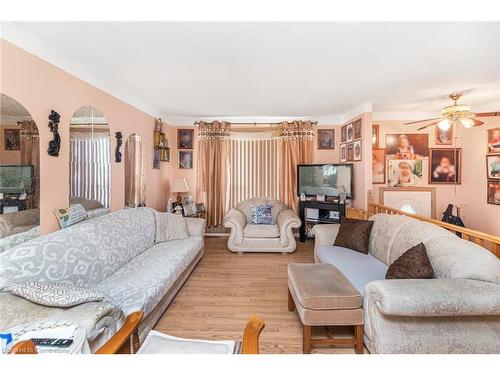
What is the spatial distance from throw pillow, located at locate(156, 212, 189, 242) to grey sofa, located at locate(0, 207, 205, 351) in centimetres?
18

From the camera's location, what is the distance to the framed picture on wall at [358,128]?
13.7ft

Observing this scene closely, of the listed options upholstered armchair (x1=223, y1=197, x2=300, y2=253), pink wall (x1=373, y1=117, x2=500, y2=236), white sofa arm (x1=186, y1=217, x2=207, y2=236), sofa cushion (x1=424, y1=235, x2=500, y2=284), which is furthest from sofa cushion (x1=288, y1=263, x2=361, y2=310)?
pink wall (x1=373, y1=117, x2=500, y2=236)

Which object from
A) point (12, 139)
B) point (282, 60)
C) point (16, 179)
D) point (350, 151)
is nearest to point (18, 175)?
point (16, 179)

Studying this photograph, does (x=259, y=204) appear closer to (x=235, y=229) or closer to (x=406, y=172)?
(x=235, y=229)

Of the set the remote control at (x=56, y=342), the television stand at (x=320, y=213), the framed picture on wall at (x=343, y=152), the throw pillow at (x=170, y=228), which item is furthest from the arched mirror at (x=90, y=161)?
the framed picture on wall at (x=343, y=152)

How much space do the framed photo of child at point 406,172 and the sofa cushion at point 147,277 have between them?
3.95 m

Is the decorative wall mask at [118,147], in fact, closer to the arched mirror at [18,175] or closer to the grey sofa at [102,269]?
the grey sofa at [102,269]

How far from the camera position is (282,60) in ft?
7.98

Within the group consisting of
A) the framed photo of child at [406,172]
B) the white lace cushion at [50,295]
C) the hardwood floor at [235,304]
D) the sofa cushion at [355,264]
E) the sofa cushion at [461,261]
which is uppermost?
the framed photo of child at [406,172]

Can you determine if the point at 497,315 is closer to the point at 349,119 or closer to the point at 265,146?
the point at 349,119

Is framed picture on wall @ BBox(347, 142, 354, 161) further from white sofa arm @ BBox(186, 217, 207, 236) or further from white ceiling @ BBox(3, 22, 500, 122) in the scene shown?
white sofa arm @ BBox(186, 217, 207, 236)
